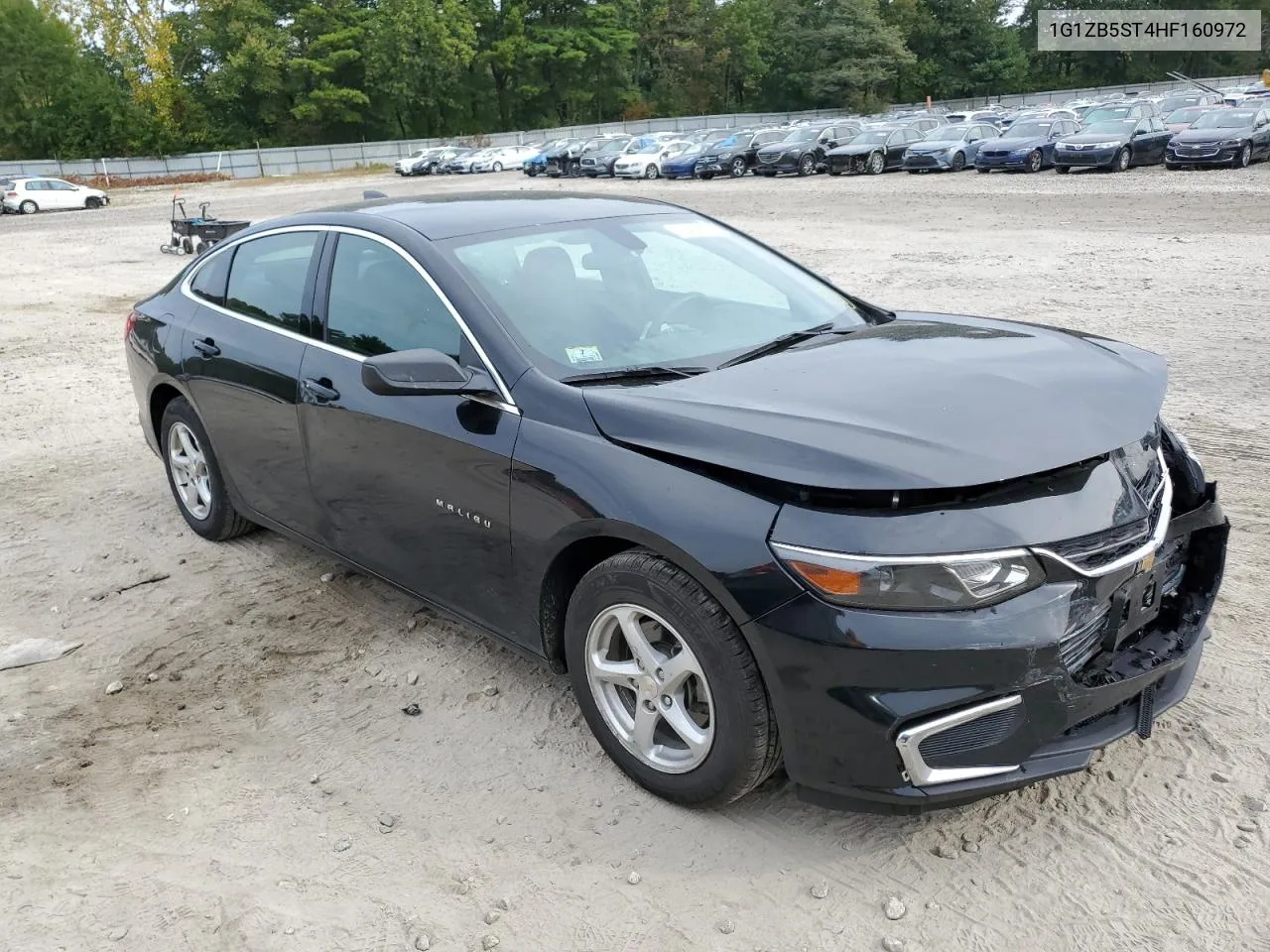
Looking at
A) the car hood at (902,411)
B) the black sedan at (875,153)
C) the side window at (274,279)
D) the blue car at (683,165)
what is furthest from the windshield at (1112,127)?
the side window at (274,279)

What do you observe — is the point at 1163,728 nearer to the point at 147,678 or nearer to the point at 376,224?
the point at 376,224

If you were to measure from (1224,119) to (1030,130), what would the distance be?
201 inches

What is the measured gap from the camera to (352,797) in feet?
11.0

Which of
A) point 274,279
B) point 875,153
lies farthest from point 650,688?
point 875,153

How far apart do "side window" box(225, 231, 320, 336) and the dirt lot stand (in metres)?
1.27

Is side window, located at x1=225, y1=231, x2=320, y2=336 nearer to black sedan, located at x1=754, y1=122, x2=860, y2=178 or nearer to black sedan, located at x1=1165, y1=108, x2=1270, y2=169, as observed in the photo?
black sedan, located at x1=1165, y1=108, x2=1270, y2=169

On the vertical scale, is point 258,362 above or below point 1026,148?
above

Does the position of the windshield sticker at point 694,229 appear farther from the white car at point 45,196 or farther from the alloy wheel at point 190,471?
the white car at point 45,196

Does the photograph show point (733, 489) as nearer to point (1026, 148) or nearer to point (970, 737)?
point (970, 737)

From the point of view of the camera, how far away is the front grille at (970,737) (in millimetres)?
2590

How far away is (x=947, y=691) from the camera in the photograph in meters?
2.55

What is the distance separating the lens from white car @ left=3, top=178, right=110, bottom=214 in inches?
1607

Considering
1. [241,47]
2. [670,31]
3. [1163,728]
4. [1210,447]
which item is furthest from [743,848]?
[670,31]

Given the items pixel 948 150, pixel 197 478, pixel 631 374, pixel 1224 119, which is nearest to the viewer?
pixel 631 374
